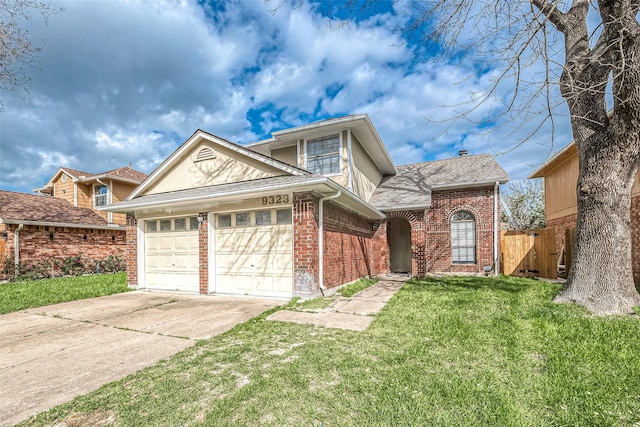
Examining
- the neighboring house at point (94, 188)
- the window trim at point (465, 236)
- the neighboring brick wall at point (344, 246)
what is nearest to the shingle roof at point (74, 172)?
the neighboring house at point (94, 188)

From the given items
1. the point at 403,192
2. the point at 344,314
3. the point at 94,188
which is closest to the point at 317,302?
the point at 344,314

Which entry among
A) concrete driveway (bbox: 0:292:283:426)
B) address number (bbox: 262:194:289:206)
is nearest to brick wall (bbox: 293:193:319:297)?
address number (bbox: 262:194:289:206)

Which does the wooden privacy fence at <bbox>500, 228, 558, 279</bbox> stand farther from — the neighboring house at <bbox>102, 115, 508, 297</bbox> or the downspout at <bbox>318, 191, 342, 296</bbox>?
the downspout at <bbox>318, 191, 342, 296</bbox>

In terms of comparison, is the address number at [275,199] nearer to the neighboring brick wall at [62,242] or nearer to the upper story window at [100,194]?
the neighboring brick wall at [62,242]

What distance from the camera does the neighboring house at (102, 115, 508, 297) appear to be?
23.2ft

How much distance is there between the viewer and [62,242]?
539 inches

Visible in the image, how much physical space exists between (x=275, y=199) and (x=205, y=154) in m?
3.32

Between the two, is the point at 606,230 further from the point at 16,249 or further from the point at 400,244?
the point at 16,249

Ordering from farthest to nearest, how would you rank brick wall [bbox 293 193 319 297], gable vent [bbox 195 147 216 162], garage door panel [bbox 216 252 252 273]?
gable vent [bbox 195 147 216 162] < garage door panel [bbox 216 252 252 273] < brick wall [bbox 293 193 319 297]

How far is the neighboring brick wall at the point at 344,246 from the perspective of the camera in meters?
7.48

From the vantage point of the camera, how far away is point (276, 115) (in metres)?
16.9

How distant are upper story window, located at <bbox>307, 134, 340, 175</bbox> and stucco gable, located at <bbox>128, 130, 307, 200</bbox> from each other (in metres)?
2.88

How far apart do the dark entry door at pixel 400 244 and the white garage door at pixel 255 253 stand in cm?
833

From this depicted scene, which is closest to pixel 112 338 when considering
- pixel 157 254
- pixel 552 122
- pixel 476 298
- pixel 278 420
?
pixel 278 420
